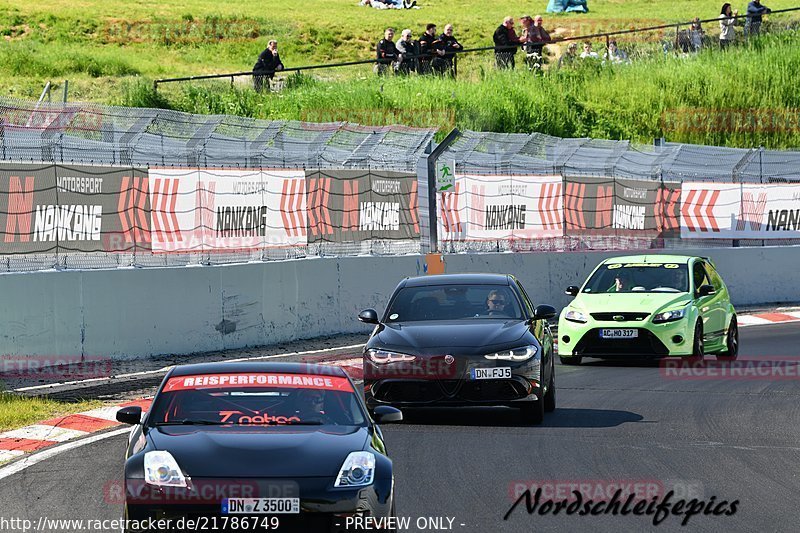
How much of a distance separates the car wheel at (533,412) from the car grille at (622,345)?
518 cm

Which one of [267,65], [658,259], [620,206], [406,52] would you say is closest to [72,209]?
[658,259]

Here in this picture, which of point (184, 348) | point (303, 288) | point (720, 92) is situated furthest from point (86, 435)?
point (720, 92)

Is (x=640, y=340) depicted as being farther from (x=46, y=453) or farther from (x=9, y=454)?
(x=9, y=454)

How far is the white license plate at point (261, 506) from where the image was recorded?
7.05 meters

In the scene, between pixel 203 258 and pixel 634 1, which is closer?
pixel 203 258

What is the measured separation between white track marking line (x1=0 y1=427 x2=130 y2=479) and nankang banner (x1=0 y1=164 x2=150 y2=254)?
4.02m

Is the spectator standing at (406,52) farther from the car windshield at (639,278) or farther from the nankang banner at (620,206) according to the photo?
the car windshield at (639,278)

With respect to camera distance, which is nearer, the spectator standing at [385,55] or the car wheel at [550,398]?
the car wheel at [550,398]

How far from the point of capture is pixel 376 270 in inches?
851

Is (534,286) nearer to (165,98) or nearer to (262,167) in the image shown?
(262,167)

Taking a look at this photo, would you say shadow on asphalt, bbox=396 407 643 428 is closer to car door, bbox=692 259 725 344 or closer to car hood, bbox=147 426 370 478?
car door, bbox=692 259 725 344

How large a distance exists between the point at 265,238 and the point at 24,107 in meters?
4.61

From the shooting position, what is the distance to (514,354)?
41.5 feet

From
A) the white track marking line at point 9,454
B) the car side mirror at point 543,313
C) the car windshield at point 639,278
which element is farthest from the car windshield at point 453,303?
the car windshield at point 639,278
